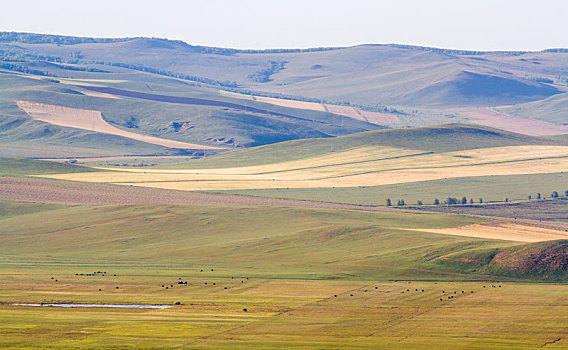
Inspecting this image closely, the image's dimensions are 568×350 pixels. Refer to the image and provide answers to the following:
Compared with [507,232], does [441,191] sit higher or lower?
lower

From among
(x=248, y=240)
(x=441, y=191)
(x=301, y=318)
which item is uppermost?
(x=301, y=318)

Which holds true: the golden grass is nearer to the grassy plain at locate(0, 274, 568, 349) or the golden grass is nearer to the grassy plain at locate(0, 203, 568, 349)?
the grassy plain at locate(0, 203, 568, 349)

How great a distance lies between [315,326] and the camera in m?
71.0

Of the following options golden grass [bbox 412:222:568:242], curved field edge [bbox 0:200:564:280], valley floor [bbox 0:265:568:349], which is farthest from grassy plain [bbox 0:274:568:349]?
golden grass [bbox 412:222:568:242]

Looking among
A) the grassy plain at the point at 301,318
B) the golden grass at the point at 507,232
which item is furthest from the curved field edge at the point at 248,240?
the grassy plain at the point at 301,318

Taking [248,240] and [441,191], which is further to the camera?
[441,191]

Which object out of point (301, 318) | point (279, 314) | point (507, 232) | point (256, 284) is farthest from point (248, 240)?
point (301, 318)

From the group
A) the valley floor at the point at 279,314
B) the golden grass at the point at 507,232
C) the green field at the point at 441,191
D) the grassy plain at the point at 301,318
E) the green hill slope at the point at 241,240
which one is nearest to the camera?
the grassy plain at the point at 301,318

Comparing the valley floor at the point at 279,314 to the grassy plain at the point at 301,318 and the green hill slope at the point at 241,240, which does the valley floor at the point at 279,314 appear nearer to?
the grassy plain at the point at 301,318

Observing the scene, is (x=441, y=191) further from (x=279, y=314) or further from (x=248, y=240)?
(x=279, y=314)

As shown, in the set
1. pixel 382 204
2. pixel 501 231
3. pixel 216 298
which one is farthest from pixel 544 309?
pixel 382 204

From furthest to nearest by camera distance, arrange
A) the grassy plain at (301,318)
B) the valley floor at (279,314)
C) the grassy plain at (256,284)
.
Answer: the grassy plain at (256,284) < the valley floor at (279,314) < the grassy plain at (301,318)

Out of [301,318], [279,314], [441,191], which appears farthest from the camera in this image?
[441,191]

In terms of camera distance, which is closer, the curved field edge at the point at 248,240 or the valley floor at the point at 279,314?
the valley floor at the point at 279,314
